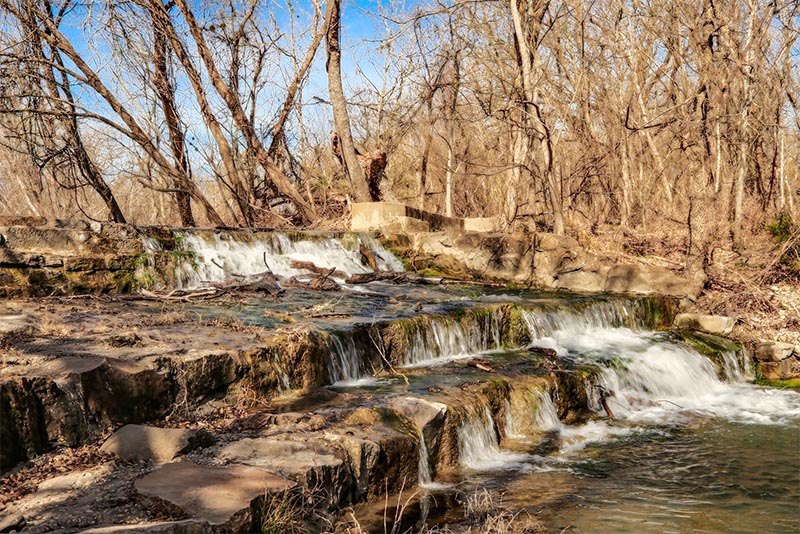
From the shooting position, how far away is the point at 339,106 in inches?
695

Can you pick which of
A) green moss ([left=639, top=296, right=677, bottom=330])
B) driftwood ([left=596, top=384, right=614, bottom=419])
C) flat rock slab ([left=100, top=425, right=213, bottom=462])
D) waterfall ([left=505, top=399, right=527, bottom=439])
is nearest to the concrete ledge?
green moss ([left=639, top=296, right=677, bottom=330])

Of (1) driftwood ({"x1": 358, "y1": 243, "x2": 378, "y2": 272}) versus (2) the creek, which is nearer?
(2) the creek

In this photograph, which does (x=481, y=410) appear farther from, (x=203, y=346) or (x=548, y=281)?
(x=548, y=281)

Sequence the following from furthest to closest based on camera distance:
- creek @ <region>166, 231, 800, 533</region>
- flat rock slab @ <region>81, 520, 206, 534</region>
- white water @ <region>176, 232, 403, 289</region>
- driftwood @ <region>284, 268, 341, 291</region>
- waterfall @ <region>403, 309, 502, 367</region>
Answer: driftwood @ <region>284, 268, 341, 291</region> < white water @ <region>176, 232, 403, 289</region> < waterfall @ <region>403, 309, 502, 367</region> < creek @ <region>166, 231, 800, 533</region> < flat rock slab @ <region>81, 520, 206, 534</region>

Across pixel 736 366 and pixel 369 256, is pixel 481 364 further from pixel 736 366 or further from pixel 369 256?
pixel 369 256

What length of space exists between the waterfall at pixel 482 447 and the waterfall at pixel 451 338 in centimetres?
180

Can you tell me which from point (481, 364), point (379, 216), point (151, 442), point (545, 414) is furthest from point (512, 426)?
point (379, 216)

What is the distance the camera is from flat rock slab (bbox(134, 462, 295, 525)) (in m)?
3.39

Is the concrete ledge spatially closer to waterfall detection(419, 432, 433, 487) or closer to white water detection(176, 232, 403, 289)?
white water detection(176, 232, 403, 289)

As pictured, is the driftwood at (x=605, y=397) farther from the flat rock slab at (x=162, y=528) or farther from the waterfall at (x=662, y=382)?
the flat rock slab at (x=162, y=528)

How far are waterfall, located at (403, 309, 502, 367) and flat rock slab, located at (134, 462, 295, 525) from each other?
13.2ft

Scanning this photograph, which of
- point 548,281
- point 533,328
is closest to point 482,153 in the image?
point 548,281

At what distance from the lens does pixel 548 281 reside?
13.7 metres

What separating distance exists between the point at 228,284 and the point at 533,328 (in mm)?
4922
